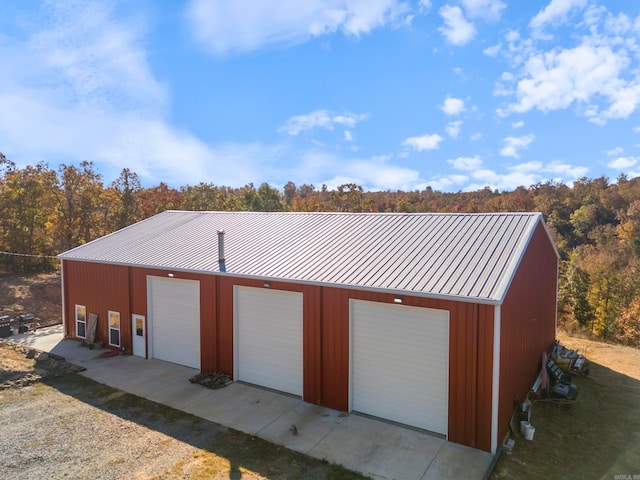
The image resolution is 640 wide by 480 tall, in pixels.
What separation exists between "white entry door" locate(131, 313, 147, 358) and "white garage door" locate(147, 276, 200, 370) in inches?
12.2

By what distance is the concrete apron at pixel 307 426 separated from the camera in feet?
23.5

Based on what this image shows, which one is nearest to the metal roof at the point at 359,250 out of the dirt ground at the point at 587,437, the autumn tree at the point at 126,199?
the dirt ground at the point at 587,437

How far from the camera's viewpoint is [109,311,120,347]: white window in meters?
13.9

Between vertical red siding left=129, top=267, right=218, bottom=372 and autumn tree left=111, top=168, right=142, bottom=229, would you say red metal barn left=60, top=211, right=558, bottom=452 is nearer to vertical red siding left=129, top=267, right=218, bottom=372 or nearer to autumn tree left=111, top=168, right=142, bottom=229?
vertical red siding left=129, top=267, right=218, bottom=372

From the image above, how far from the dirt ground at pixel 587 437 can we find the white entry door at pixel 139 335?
1105 centimetres

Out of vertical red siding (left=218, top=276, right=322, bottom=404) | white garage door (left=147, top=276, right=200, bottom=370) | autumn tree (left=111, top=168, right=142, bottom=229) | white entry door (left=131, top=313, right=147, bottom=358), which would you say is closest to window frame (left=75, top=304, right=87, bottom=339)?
white entry door (left=131, top=313, right=147, bottom=358)

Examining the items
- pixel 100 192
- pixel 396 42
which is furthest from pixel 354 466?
pixel 100 192

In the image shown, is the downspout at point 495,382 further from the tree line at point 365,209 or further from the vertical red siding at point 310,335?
the tree line at point 365,209

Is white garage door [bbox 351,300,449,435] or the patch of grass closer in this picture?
the patch of grass

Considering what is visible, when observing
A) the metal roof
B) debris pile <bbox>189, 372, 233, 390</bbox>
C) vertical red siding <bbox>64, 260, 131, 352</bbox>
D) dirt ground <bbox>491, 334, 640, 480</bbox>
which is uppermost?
the metal roof

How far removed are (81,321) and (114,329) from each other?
2.12 meters

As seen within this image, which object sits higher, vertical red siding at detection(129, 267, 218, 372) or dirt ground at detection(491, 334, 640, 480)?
vertical red siding at detection(129, 267, 218, 372)

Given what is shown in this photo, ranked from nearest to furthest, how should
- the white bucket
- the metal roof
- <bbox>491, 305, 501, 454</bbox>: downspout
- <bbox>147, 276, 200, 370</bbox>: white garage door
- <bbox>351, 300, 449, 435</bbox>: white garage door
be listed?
<bbox>491, 305, 501, 454</bbox>: downspout → the white bucket → <bbox>351, 300, 449, 435</bbox>: white garage door → the metal roof → <bbox>147, 276, 200, 370</bbox>: white garage door

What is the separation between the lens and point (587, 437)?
8336 mm
